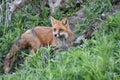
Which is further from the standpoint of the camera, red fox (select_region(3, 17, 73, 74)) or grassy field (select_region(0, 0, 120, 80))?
red fox (select_region(3, 17, 73, 74))

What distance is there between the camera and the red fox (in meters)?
11.2

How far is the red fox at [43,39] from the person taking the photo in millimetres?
11211

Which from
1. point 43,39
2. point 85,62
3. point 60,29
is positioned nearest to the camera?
point 85,62

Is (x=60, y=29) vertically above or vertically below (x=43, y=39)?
above

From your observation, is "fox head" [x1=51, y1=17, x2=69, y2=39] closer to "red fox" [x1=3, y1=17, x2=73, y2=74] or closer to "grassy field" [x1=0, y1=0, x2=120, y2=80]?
"red fox" [x1=3, y1=17, x2=73, y2=74]

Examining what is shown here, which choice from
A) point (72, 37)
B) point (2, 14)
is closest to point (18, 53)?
point (72, 37)

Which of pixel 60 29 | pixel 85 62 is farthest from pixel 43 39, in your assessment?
pixel 85 62

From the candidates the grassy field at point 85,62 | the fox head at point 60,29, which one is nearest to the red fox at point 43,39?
the fox head at point 60,29

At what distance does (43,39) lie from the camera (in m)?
11.5

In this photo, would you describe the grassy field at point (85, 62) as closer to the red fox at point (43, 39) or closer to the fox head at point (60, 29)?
the red fox at point (43, 39)

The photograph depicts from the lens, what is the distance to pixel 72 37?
11398mm

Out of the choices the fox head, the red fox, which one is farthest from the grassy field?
the fox head

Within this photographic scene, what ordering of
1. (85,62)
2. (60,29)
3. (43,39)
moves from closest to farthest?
1. (85,62)
2. (60,29)
3. (43,39)

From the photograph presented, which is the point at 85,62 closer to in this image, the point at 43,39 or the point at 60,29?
the point at 60,29
